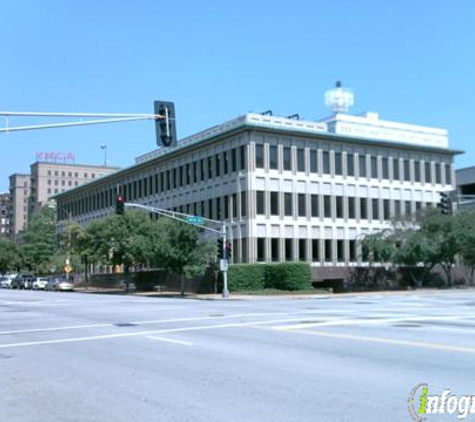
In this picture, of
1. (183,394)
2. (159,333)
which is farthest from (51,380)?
(159,333)

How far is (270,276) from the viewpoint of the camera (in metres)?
50.6

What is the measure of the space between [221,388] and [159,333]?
8.43m

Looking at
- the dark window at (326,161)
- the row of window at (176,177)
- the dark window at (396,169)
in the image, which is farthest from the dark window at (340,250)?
the row of window at (176,177)

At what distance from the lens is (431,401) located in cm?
794

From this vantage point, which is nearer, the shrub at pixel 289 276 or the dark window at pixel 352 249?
the shrub at pixel 289 276

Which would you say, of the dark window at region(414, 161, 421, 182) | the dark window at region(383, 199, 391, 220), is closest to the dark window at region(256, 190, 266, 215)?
the dark window at region(383, 199, 391, 220)

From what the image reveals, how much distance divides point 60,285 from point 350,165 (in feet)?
105

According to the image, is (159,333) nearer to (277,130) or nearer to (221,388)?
(221,388)

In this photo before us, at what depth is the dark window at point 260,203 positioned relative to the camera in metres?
54.2

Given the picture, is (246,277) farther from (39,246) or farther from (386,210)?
(39,246)

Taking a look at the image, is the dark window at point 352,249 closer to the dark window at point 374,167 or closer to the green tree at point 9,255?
the dark window at point 374,167

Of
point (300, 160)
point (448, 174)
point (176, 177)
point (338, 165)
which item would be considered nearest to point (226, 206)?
point (300, 160)

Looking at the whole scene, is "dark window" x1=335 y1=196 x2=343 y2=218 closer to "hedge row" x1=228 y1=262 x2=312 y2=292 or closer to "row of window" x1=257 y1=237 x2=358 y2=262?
"row of window" x1=257 y1=237 x2=358 y2=262

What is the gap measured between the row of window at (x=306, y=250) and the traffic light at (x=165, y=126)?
33.9 metres
